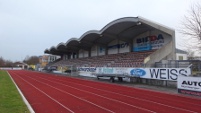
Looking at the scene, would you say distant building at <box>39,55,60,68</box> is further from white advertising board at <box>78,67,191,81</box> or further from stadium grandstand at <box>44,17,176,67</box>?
white advertising board at <box>78,67,191,81</box>

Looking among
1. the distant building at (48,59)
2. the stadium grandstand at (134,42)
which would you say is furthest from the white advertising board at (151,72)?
the distant building at (48,59)

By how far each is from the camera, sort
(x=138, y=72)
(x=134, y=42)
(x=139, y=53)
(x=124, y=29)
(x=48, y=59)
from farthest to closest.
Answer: (x=48, y=59) → (x=134, y=42) → (x=124, y=29) → (x=139, y=53) → (x=138, y=72)

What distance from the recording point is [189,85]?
17453 millimetres

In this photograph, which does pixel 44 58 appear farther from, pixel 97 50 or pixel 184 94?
pixel 184 94

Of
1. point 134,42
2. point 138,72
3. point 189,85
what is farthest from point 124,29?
point 189,85

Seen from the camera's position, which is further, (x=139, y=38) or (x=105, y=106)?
(x=139, y=38)

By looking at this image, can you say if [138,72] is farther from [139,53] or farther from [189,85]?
[189,85]

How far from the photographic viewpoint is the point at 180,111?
37.2 ft

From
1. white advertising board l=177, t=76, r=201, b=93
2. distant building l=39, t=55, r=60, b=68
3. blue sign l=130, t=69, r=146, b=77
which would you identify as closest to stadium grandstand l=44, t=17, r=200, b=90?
blue sign l=130, t=69, r=146, b=77

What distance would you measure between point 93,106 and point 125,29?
26.3 metres

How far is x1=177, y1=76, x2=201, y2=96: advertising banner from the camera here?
1677 centimetres

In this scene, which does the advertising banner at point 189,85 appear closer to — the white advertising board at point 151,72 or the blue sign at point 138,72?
the white advertising board at point 151,72

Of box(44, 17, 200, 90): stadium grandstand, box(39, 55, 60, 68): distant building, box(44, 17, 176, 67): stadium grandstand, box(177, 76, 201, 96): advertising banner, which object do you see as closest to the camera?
box(177, 76, 201, 96): advertising banner

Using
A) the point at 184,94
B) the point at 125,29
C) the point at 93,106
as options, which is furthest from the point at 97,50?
the point at 93,106
